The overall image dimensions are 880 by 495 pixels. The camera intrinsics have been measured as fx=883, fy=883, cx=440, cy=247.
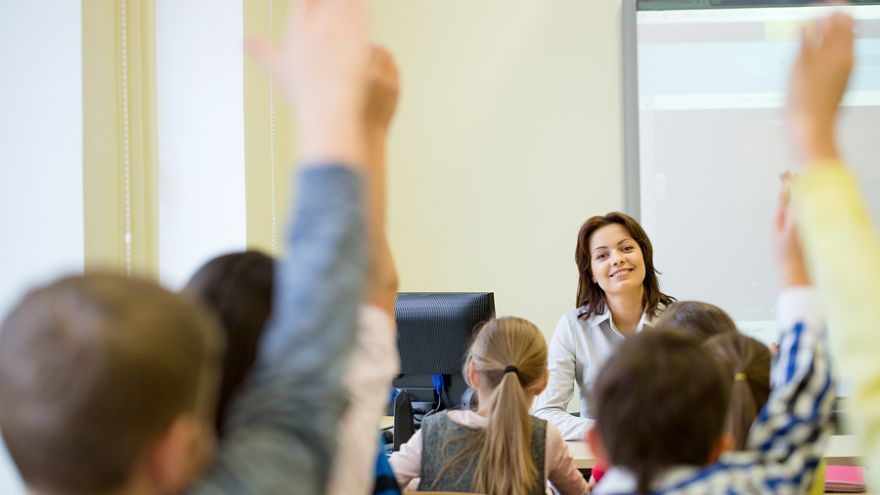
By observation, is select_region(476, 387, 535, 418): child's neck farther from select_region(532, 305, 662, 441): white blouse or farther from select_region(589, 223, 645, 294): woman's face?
select_region(589, 223, 645, 294): woman's face

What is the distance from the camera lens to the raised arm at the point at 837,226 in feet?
2.30

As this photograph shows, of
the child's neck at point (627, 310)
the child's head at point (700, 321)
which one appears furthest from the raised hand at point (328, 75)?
the child's neck at point (627, 310)

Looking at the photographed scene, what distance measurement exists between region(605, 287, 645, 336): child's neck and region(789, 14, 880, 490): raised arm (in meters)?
2.39

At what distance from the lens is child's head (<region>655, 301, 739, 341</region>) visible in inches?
76.1

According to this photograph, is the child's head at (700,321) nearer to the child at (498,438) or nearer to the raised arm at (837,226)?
the child at (498,438)

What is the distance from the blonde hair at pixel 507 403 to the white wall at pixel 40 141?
99 centimetres

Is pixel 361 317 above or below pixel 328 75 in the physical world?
below

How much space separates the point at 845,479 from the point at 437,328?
117 cm

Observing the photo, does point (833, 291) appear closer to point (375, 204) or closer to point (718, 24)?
point (375, 204)

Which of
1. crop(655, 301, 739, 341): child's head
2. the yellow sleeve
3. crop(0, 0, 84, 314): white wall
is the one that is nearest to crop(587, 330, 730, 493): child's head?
the yellow sleeve

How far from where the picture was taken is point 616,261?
3096 millimetres

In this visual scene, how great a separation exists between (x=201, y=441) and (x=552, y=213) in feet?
12.4

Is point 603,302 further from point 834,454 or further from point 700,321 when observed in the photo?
point 700,321

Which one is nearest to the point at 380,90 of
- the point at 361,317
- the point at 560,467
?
the point at 361,317
